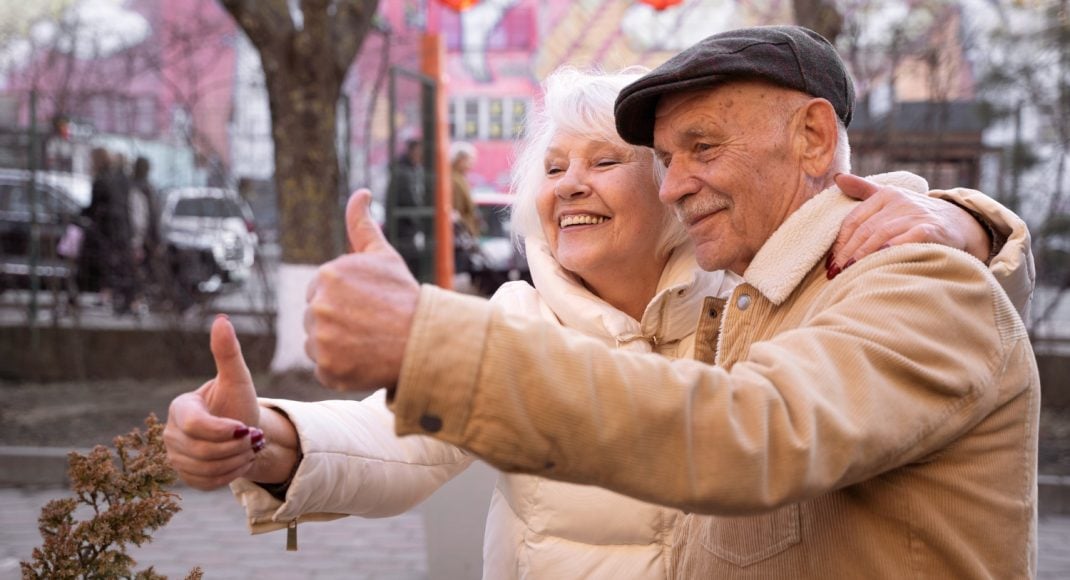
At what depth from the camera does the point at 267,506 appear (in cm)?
208

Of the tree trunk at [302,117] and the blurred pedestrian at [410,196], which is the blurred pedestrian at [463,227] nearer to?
the blurred pedestrian at [410,196]

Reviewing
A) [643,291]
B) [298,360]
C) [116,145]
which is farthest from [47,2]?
[643,291]

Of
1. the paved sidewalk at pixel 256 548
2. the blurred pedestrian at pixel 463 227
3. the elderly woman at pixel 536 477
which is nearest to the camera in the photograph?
the elderly woman at pixel 536 477

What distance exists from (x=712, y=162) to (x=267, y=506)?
3.36 feet

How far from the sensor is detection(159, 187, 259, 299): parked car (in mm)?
10031

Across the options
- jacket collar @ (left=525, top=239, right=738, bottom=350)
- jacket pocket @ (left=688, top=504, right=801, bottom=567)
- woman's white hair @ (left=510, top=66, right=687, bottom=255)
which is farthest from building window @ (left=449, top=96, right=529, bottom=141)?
jacket pocket @ (left=688, top=504, right=801, bottom=567)

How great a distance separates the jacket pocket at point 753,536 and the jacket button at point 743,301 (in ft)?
1.12

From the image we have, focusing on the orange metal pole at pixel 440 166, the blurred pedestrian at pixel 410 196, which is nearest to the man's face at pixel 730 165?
the blurred pedestrian at pixel 410 196

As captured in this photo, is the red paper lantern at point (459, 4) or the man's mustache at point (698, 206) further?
the red paper lantern at point (459, 4)

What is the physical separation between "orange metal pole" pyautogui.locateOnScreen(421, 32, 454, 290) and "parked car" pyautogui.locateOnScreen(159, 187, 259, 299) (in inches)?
64.4

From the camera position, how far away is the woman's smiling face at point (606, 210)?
2584 mm

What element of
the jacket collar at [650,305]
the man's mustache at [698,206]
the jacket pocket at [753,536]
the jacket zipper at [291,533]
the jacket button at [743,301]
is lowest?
the jacket zipper at [291,533]

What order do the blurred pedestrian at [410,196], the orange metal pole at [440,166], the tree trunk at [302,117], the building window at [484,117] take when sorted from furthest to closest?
the building window at [484,117]
the orange metal pole at [440,166]
the blurred pedestrian at [410,196]
the tree trunk at [302,117]

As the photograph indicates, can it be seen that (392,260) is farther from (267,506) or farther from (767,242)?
(267,506)
